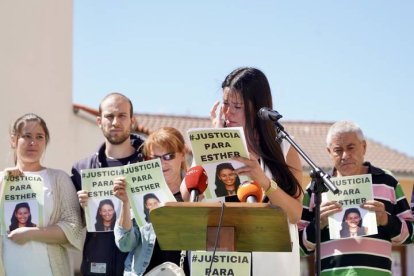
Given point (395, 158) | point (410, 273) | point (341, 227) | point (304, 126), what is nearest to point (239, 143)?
point (341, 227)

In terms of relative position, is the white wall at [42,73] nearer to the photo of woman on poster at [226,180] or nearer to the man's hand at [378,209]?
the man's hand at [378,209]

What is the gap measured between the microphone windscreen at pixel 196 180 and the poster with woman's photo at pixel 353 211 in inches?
73.2

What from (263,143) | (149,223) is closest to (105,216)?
(149,223)

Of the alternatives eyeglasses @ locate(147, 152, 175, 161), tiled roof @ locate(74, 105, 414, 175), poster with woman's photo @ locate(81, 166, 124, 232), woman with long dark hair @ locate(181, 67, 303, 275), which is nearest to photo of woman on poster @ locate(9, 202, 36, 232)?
poster with woman's photo @ locate(81, 166, 124, 232)

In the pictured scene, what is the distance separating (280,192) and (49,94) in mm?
8308

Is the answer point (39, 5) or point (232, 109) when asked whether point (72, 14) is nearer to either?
point (39, 5)

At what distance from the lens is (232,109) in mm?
4680

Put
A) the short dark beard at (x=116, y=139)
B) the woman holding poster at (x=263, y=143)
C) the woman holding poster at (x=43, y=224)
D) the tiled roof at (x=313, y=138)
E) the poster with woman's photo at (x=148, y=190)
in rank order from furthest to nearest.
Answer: the tiled roof at (x=313, y=138) → the short dark beard at (x=116, y=139) → the woman holding poster at (x=43, y=224) → the poster with woman's photo at (x=148, y=190) → the woman holding poster at (x=263, y=143)

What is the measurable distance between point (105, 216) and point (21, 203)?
0.67 m

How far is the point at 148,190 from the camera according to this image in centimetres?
564

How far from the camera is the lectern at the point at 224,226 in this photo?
3.81 metres

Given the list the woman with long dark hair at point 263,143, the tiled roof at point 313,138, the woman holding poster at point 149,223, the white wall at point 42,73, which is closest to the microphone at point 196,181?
the woman with long dark hair at point 263,143

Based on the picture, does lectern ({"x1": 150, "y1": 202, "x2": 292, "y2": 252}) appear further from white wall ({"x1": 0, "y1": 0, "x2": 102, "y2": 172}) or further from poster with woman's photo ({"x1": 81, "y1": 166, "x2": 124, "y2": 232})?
white wall ({"x1": 0, "y1": 0, "x2": 102, "y2": 172})

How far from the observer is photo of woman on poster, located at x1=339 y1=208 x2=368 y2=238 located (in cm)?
581
